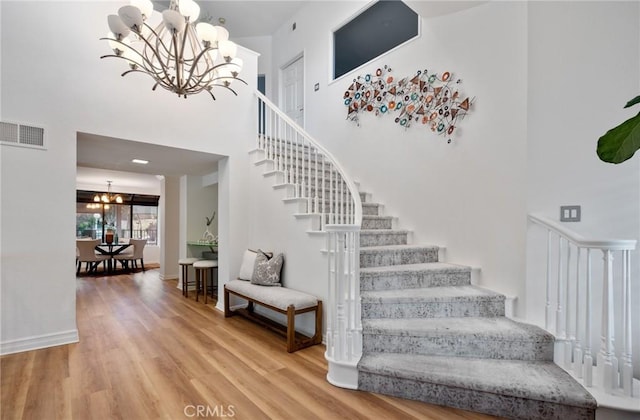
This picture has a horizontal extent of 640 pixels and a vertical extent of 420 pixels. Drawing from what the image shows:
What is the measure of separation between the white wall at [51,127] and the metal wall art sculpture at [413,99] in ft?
9.37

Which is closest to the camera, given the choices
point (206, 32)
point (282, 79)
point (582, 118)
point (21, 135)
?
point (206, 32)

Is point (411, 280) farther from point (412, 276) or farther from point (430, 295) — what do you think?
point (430, 295)

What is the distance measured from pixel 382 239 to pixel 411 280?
764 mm

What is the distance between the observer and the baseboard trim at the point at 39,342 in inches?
111

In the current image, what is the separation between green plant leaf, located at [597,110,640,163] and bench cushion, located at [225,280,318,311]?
2501mm

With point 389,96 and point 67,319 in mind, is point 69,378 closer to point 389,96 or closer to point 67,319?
point 67,319

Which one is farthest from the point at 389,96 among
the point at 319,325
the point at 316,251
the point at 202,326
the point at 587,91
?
the point at 202,326

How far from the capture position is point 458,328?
2.36m

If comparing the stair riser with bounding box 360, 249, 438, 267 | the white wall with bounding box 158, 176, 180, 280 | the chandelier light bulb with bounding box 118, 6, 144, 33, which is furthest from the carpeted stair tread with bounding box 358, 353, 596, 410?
the white wall with bounding box 158, 176, 180, 280

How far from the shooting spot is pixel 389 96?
4184 millimetres

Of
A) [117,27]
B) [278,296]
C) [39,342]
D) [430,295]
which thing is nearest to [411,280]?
[430,295]

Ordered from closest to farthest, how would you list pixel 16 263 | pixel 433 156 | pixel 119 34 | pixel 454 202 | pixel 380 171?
1. pixel 119 34
2. pixel 16 263
3. pixel 454 202
4. pixel 433 156
5. pixel 380 171

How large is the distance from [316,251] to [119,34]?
2.50m

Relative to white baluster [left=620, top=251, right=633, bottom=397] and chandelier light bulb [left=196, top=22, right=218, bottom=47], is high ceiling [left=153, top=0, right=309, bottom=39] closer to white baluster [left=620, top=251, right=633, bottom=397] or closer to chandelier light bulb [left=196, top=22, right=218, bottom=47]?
chandelier light bulb [left=196, top=22, right=218, bottom=47]
